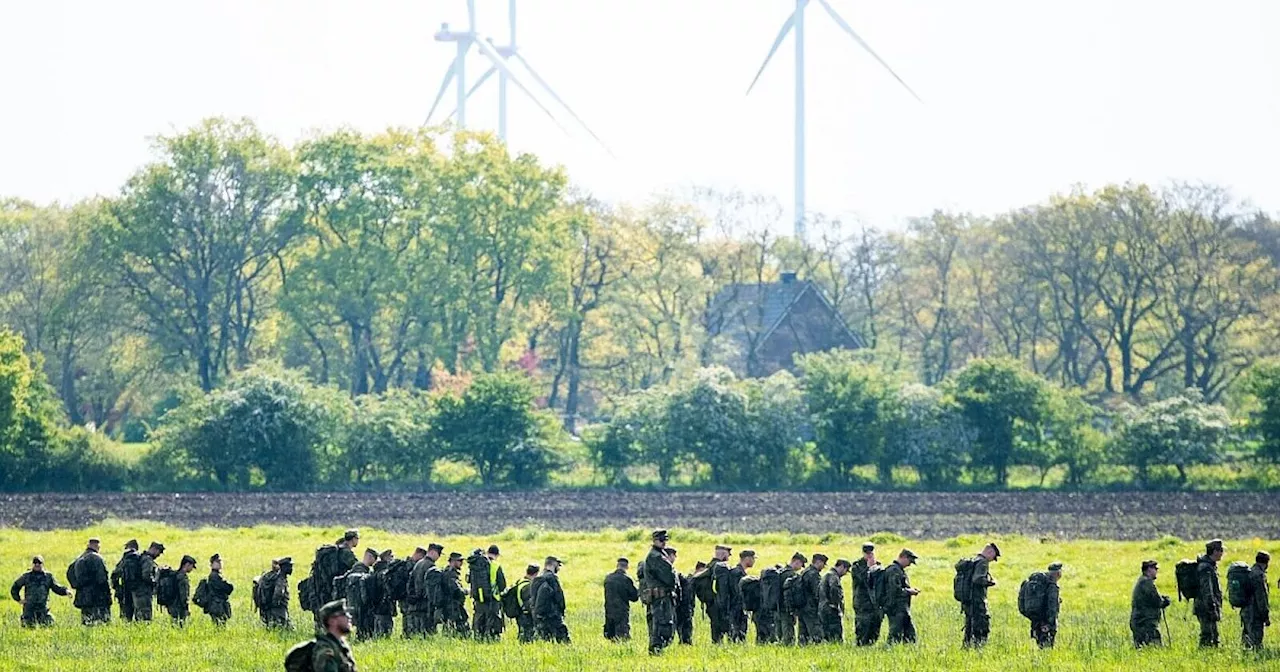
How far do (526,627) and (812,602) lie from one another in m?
4.18

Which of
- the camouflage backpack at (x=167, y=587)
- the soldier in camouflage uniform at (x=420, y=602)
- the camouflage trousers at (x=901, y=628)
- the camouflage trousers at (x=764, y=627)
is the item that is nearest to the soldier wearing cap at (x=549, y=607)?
the soldier in camouflage uniform at (x=420, y=602)

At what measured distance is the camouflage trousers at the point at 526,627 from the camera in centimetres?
2781

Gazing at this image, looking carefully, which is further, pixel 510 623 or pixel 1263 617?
pixel 510 623

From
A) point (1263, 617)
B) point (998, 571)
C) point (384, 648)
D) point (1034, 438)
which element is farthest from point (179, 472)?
point (1263, 617)

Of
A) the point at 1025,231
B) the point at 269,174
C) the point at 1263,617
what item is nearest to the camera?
the point at 1263,617

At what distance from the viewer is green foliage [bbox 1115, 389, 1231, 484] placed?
67.8 m

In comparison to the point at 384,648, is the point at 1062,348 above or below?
above

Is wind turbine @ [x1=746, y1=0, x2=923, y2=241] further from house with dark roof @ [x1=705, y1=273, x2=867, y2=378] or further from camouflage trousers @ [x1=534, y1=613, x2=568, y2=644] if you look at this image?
camouflage trousers @ [x1=534, y1=613, x2=568, y2=644]

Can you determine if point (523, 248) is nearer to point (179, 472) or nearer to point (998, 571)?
point (179, 472)

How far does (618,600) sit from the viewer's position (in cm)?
2748

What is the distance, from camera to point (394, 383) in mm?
91562

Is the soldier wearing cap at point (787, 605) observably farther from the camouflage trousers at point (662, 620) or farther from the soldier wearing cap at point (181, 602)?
the soldier wearing cap at point (181, 602)

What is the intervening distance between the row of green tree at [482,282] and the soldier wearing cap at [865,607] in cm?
5314

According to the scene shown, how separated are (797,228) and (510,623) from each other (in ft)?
247
